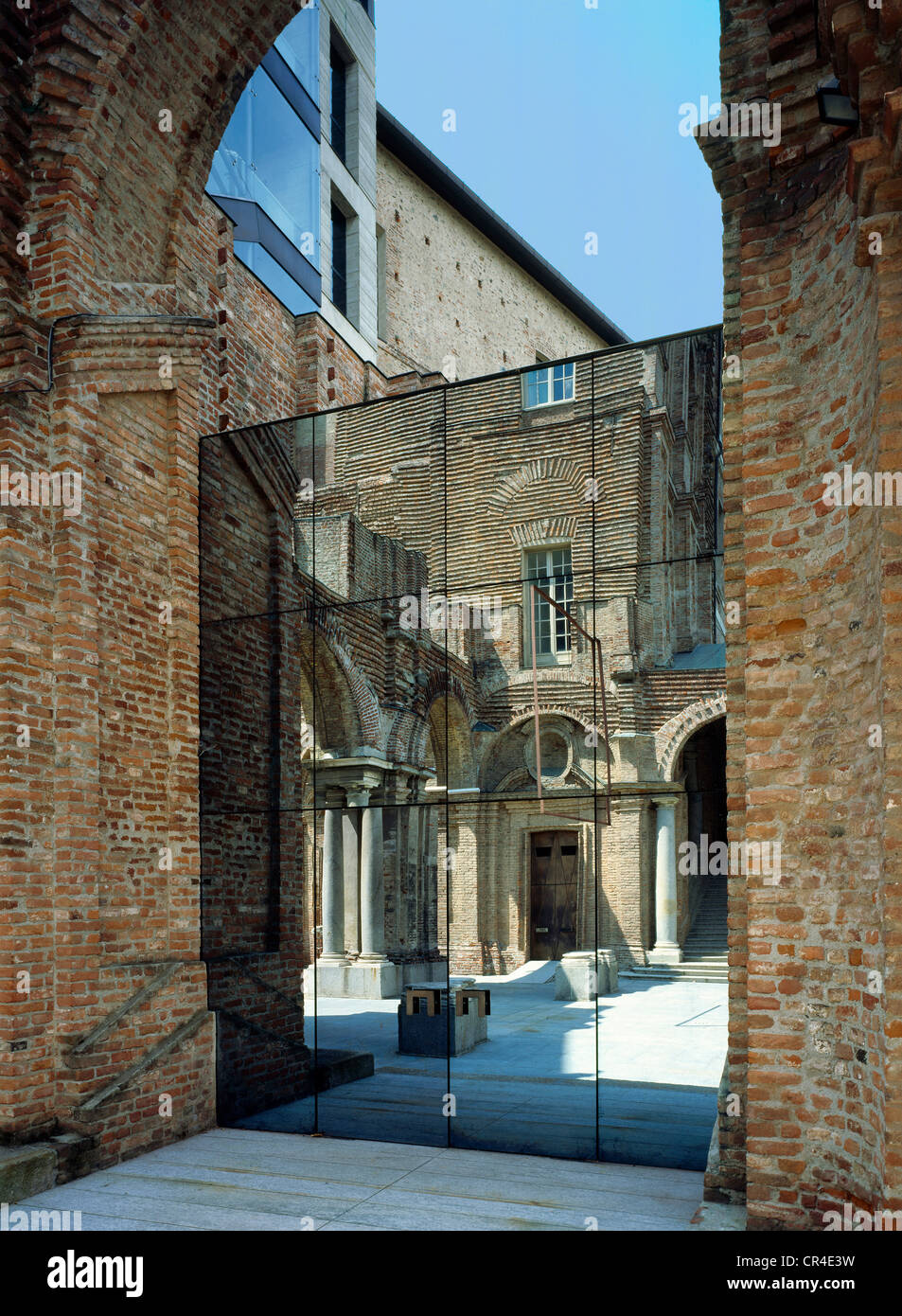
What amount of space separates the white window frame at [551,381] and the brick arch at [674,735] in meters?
2.38

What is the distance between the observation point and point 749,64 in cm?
569

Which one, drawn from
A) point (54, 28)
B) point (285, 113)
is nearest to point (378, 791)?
point (54, 28)

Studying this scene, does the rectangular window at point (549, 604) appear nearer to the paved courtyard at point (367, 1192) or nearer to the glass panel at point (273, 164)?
the paved courtyard at point (367, 1192)

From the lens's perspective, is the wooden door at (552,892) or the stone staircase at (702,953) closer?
the stone staircase at (702,953)

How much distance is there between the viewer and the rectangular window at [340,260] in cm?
1941

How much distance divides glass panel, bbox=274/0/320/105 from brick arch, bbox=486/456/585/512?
420 inches

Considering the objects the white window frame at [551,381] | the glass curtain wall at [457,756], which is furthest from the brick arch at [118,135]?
the white window frame at [551,381]

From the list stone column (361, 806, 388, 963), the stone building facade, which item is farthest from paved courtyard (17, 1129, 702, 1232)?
stone column (361, 806, 388, 963)

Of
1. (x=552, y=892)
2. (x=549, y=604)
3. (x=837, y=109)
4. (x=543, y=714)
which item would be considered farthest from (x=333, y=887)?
(x=837, y=109)

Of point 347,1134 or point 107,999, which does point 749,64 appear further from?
point 347,1134

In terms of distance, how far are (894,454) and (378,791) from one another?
29.3 ft

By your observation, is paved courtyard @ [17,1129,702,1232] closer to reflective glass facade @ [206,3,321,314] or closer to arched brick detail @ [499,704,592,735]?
arched brick detail @ [499,704,592,735]

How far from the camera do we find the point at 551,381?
8148 mm

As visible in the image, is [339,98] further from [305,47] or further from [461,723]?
[461,723]
